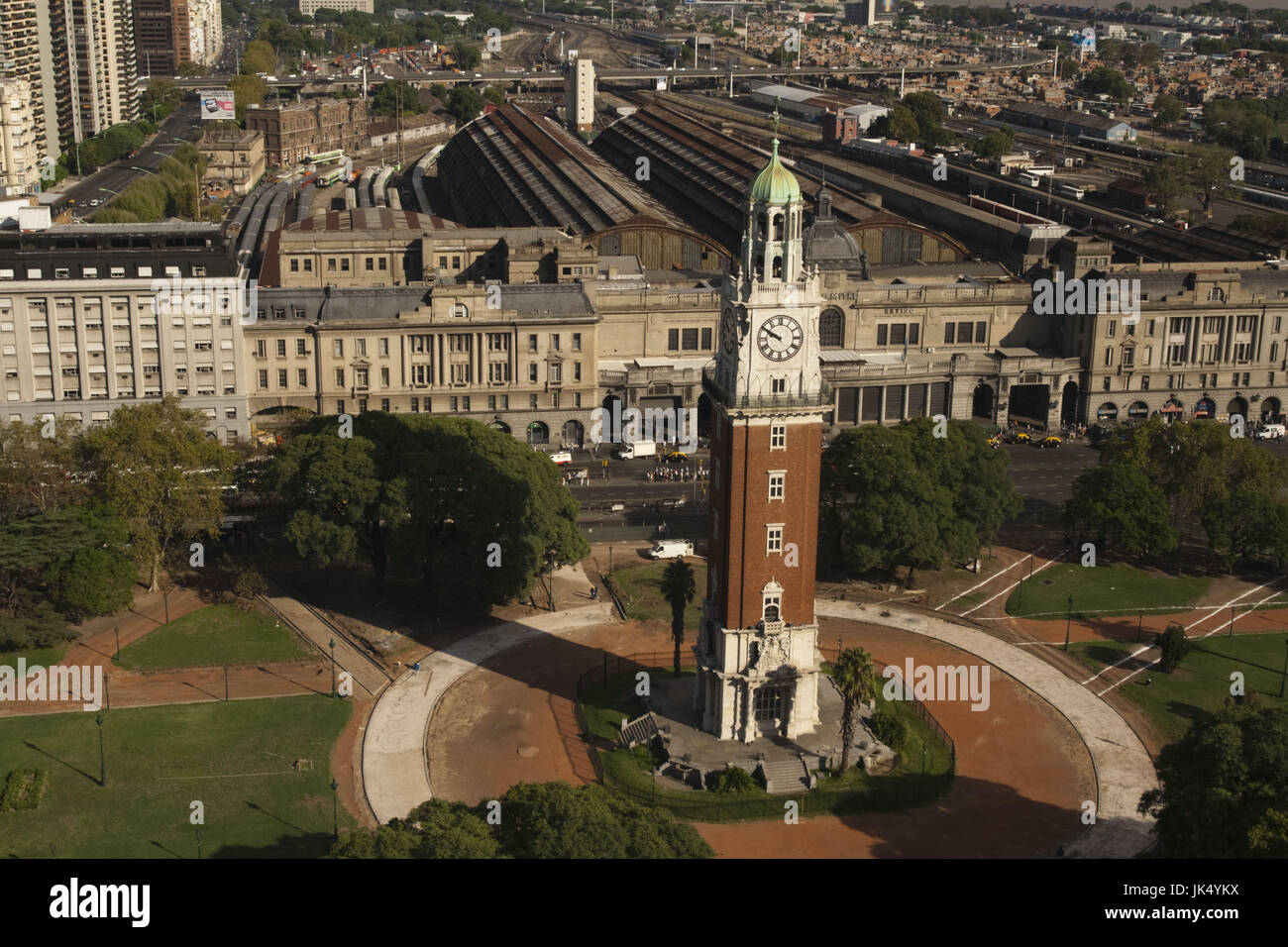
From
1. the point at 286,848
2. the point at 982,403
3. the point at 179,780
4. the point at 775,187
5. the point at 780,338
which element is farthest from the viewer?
the point at 982,403

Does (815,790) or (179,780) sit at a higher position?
(179,780)

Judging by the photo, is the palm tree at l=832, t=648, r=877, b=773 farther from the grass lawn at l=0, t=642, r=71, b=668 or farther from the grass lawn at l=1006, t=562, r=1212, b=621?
the grass lawn at l=0, t=642, r=71, b=668

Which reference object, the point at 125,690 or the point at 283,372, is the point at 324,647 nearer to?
the point at 125,690

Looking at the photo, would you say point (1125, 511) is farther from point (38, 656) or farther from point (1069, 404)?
point (38, 656)

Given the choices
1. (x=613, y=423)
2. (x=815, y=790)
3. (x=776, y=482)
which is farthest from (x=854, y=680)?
(x=613, y=423)

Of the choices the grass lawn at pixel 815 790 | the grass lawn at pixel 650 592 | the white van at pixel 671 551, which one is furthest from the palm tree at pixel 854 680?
the white van at pixel 671 551

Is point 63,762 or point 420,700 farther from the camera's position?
point 420,700

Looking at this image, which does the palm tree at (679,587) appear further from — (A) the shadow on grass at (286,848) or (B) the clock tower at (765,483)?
(A) the shadow on grass at (286,848)
